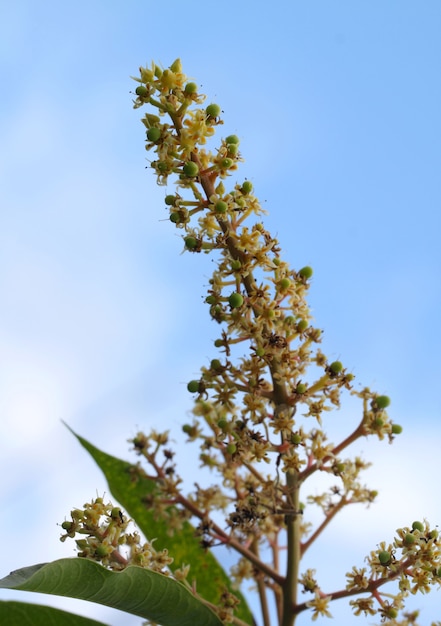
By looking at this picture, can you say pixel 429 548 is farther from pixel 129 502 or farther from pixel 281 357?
pixel 129 502

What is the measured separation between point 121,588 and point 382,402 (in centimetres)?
139

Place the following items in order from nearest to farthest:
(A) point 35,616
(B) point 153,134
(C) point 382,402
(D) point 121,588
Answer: (A) point 35,616 < (D) point 121,588 < (B) point 153,134 < (C) point 382,402

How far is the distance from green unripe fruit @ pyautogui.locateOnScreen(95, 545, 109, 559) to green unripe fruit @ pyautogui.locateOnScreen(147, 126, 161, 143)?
4.73 feet

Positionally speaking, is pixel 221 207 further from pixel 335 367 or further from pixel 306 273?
pixel 335 367

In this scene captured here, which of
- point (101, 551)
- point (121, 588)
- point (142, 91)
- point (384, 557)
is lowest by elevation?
point (121, 588)

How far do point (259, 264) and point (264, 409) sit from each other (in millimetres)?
582

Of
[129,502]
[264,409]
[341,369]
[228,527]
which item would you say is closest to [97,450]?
[129,502]

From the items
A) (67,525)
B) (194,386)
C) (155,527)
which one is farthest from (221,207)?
(155,527)

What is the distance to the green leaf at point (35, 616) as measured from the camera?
2078 millimetres

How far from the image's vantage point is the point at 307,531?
367 cm

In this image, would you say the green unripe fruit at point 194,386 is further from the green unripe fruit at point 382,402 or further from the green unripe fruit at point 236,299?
the green unripe fruit at point 382,402

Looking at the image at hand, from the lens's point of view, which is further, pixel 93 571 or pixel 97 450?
pixel 97 450

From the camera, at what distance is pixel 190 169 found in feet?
9.24

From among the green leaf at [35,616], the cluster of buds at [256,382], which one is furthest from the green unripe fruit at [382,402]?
the green leaf at [35,616]
